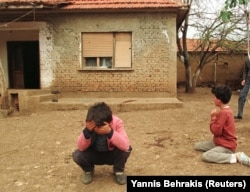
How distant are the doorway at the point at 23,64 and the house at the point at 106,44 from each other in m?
2.10

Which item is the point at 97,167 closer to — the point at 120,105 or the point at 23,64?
the point at 120,105

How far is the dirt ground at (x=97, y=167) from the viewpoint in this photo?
15.7 feet

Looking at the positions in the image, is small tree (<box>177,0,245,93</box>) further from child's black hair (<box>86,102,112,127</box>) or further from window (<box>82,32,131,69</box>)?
child's black hair (<box>86,102,112,127</box>)

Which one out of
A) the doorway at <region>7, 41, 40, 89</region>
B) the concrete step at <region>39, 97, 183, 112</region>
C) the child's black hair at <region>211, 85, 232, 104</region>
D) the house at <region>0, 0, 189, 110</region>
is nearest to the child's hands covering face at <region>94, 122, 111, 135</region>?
the child's black hair at <region>211, 85, 232, 104</region>

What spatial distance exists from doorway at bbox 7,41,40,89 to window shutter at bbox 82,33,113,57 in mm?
3299

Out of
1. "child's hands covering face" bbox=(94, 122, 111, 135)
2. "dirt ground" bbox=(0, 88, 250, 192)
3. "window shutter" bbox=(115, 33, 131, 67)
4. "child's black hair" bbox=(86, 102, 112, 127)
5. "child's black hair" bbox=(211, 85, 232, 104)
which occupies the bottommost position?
"dirt ground" bbox=(0, 88, 250, 192)

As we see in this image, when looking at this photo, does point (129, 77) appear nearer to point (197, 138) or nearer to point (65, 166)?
point (197, 138)

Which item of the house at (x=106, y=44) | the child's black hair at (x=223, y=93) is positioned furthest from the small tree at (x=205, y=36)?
the child's black hair at (x=223, y=93)

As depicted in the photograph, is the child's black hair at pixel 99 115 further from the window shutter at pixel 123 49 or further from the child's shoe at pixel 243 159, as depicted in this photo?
the window shutter at pixel 123 49

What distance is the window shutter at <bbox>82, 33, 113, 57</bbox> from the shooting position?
12461 millimetres

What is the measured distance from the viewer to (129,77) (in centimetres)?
1245

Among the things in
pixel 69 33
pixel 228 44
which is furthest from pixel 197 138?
pixel 228 44

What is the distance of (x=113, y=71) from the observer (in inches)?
492

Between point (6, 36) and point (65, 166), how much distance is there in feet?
35.2
